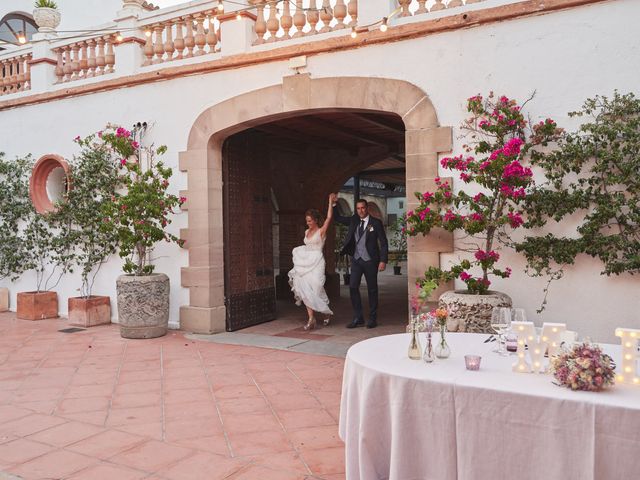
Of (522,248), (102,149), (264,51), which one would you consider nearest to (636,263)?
(522,248)

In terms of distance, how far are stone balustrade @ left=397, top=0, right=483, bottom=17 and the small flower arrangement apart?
448cm

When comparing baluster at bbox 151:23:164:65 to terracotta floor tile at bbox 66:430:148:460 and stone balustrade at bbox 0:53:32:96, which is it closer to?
stone balustrade at bbox 0:53:32:96

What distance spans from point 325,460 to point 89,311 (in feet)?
18.5

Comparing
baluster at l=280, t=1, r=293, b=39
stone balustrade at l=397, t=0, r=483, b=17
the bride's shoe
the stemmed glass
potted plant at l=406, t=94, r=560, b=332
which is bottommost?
the bride's shoe

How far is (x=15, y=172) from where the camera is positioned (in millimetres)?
9133

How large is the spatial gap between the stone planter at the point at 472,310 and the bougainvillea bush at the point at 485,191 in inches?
9.2

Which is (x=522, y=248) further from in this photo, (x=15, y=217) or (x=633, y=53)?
(x=15, y=217)

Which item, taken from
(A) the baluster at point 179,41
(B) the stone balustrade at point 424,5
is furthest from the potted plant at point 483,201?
(A) the baluster at point 179,41

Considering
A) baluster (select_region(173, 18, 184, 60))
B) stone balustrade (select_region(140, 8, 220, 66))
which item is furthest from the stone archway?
baluster (select_region(173, 18, 184, 60))

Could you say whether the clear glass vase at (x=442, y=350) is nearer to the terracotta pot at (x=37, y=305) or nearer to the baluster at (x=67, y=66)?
the terracotta pot at (x=37, y=305)

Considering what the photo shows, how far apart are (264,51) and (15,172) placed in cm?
512

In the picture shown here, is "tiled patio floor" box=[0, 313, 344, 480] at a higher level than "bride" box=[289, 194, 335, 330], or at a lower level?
lower

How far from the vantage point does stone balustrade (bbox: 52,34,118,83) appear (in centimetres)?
814

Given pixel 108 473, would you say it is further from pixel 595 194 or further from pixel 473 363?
pixel 595 194
